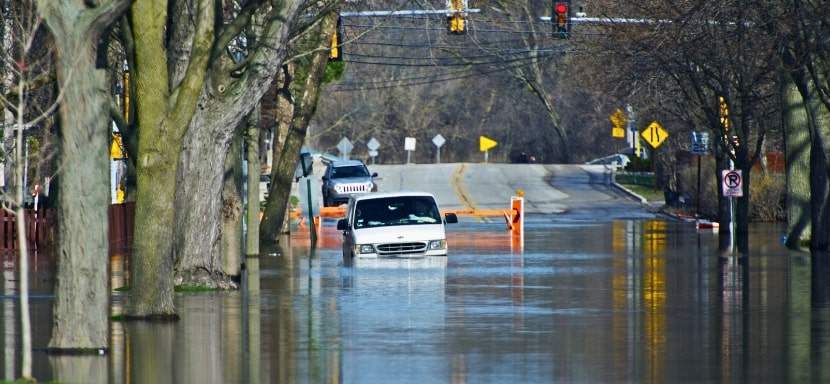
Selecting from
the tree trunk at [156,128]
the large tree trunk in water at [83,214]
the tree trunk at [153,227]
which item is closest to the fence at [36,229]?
the tree trunk at [153,227]

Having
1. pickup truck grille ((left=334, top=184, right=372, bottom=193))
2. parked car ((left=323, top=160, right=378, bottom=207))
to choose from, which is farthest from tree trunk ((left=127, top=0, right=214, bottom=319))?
parked car ((left=323, top=160, right=378, bottom=207))

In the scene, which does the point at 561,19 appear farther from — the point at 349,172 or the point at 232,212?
the point at 349,172

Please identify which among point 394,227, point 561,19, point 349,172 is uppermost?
point 561,19

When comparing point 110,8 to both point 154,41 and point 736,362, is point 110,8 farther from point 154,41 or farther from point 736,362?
point 736,362

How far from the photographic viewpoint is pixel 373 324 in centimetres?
1769

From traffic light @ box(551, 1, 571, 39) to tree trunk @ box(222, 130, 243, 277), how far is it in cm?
1241

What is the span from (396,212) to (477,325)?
36.9 ft

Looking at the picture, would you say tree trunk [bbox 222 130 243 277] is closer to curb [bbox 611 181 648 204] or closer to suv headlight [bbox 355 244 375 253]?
suv headlight [bbox 355 244 375 253]

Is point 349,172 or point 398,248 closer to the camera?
Answer: point 398,248

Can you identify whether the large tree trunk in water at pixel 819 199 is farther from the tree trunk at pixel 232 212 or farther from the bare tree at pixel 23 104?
the bare tree at pixel 23 104

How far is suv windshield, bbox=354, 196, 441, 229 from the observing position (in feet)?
93.0

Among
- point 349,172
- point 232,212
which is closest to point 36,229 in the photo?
point 232,212

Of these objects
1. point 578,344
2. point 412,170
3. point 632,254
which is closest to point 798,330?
point 578,344

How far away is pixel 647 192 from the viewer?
67.1 metres
